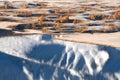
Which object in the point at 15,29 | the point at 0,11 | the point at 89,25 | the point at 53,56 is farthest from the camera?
the point at 0,11

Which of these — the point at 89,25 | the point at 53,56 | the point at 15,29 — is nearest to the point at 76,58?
the point at 53,56

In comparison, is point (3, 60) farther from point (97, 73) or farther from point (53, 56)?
point (97, 73)

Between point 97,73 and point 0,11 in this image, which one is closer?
point 97,73

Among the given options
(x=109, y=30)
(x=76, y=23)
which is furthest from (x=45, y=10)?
(x=109, y=30)

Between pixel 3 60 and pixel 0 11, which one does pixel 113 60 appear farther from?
pixel 0 11

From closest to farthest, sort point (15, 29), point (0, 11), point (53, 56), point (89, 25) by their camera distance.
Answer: point (53, 56), point (15, 29), point (89, 25), point (0, 11)

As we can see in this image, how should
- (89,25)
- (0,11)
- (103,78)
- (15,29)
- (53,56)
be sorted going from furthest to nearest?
(0,11) < (89,25) < (15,29) < (53,56) < (103,78)
